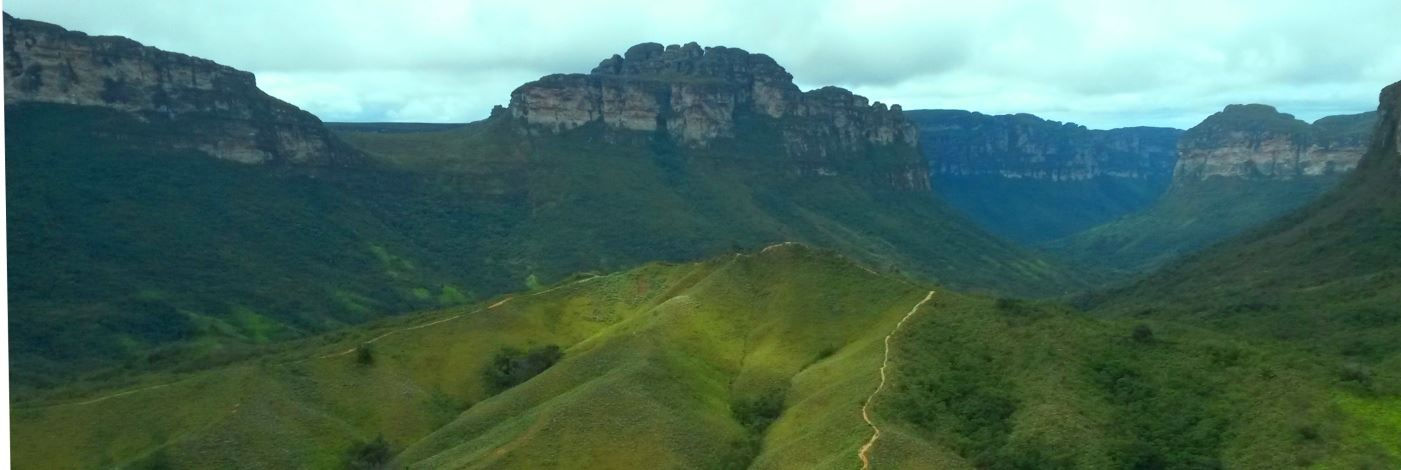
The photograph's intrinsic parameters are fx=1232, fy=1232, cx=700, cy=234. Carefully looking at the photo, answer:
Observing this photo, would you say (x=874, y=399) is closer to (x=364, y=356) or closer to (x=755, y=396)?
(x=755, y=396)

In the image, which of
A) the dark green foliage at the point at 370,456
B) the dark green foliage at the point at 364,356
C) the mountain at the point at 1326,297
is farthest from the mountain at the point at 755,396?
the mountain at the point at 1326,297

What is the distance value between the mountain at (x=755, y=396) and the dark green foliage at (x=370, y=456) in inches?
7.1

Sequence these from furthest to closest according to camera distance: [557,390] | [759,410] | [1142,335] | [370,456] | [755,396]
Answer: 1. [557,390]
2. [755,396]
3. [1142,335]
4. [759,410]
5. [370,456]

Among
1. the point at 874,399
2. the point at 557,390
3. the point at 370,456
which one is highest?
the point at 874,399

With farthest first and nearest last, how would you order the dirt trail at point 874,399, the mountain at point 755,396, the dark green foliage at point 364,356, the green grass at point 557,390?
the dark green foliage at point 364,356, the green grass at point 557,390, the mountain at point 755,396, the dirt trail at point 874,399

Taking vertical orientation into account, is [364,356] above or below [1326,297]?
above

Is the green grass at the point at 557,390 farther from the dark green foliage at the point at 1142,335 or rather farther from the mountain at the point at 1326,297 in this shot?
the mountain at the point at 1326,297

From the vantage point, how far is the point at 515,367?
109875mm

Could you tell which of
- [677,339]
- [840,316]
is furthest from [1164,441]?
[677,339]

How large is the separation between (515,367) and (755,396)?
77.4 ft

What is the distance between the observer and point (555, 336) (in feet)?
395

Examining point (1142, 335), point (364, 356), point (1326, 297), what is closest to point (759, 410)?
point (1142, 335)

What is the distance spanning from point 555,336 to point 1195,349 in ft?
191

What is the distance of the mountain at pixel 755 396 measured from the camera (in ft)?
270
